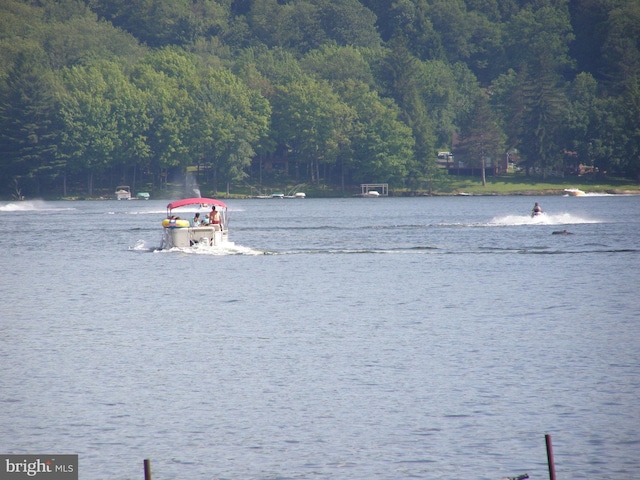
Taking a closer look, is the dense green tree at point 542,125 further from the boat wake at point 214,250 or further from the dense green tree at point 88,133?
the boat wake at point 214,250

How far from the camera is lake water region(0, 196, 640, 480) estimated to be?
21672mm

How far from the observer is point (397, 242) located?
77125mm

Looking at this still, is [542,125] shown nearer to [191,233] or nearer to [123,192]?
[123,192]

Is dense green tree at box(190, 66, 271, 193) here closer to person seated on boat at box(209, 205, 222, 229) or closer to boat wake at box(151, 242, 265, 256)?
boat wake at box(151, 242, 265, 256)

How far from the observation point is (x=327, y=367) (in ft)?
96.6

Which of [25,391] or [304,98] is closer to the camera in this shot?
[25,391]

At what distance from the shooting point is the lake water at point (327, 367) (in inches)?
853

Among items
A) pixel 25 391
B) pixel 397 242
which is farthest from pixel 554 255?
pixel 25 391

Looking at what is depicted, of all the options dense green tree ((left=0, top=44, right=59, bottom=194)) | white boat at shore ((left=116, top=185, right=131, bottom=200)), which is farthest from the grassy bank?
dense green tree ((left=0, top=44, right=59, bottom=194))

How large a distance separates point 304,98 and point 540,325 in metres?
150

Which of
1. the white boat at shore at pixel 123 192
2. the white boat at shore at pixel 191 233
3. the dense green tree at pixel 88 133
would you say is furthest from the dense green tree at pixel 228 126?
the white boat at shore at pixel 191 233

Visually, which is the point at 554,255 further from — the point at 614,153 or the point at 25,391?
the point at 614,153

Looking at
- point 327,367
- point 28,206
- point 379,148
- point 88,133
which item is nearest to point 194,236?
point 327,367

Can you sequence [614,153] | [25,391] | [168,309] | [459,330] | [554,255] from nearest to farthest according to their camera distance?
1. [25,391]
2. [459,330]
3. [168,309]
4. [554,255]
5. [614,153]
